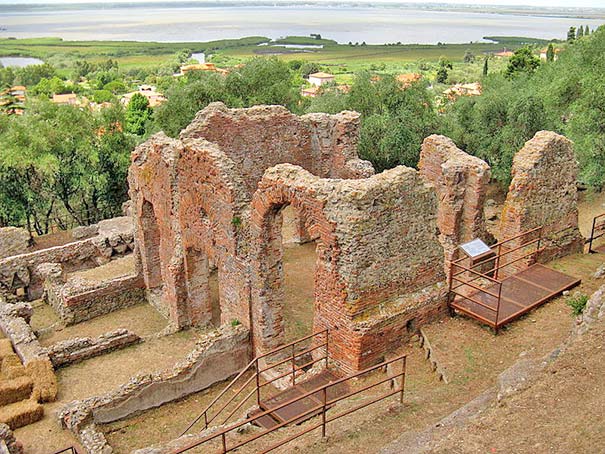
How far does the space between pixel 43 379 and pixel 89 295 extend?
472cm

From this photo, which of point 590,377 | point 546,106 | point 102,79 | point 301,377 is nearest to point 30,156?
point 301,377

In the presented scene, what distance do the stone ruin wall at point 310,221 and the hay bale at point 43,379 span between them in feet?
12.8

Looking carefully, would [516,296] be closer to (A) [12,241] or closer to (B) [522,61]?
(A) [12,241]

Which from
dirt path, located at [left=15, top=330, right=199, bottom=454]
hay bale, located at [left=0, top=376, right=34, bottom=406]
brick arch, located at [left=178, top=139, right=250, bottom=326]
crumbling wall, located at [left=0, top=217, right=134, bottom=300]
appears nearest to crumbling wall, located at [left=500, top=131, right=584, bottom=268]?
brick arch, located at [left=178, top=139, right=250, bottom=326]

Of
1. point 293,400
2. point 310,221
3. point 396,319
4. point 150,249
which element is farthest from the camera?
point 150,249

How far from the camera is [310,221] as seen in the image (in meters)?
13.1

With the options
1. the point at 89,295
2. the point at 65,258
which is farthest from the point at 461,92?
the point at 89,295

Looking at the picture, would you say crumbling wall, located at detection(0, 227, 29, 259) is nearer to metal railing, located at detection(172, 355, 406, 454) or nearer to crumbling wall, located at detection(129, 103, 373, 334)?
crumbling wall, located at detection(129, 103, 373, 334)

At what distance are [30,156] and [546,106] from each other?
2623 centimetres

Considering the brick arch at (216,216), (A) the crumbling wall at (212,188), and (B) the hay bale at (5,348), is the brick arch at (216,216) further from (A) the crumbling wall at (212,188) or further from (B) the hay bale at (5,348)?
(B) the hay bale at (5,348)

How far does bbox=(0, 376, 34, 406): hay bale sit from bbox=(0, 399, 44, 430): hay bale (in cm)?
23

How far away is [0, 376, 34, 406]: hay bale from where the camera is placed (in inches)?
596

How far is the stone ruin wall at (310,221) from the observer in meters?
12.8

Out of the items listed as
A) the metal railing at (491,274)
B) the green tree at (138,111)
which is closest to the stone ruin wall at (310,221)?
the metal railing at (491,274)
